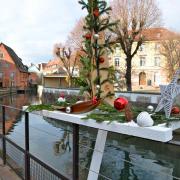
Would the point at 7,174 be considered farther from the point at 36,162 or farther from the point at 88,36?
the point at 88,36

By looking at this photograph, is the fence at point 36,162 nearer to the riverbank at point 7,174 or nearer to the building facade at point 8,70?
the riverbank at point 7,174

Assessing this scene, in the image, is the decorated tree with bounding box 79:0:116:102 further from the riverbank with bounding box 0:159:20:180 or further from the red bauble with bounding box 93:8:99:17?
the riverbank with bounding box 0:159:20:180

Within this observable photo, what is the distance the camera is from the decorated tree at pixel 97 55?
3.88 m

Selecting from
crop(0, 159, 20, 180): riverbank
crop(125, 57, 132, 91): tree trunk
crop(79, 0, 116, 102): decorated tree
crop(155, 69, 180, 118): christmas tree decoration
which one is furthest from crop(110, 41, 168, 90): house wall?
crop(155, 69, 180, 118): christmas tree decoration

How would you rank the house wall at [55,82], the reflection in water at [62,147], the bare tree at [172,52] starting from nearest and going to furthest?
the reflection in water at [62,147] → the bare tree at [172,52] → the house wall at [55,82]

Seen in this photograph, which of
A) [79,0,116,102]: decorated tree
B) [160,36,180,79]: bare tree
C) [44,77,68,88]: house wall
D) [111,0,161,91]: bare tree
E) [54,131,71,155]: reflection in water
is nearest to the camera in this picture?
[79,0,116,102]: decorated tree

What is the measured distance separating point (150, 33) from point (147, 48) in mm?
39876

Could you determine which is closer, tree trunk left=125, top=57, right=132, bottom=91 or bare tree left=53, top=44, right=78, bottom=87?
tree trunk left=125, top=57, right=132, bottom=91

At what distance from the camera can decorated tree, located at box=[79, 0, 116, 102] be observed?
3881mm

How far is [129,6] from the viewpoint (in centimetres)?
2805

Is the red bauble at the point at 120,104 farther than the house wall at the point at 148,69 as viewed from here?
No

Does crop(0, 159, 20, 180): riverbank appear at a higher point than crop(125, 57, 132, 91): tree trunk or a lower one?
lower

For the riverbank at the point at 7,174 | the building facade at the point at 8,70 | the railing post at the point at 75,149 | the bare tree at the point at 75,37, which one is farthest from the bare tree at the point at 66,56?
the railing post at the point at 75,149

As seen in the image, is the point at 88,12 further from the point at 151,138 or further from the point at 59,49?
the point at 59,49
